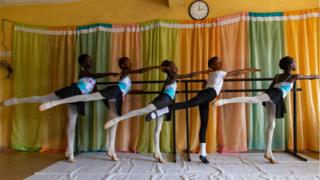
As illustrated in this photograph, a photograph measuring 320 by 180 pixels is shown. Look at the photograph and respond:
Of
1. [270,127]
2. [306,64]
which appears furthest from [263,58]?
[270,127]

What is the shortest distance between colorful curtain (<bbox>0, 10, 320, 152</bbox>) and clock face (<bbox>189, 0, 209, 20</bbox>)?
0.13m

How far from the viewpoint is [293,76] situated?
3.84 m

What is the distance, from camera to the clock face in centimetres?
483

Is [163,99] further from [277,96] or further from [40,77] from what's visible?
[40,77]

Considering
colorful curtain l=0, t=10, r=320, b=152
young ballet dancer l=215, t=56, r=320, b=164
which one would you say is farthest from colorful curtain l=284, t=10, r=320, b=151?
young ballet dancer l=215, t=56, r=320, b=164

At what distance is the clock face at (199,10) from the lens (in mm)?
4832

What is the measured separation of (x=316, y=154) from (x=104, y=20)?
3.86 meters

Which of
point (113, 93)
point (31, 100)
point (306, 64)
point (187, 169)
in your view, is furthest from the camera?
point (306, 64)

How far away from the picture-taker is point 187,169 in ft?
11.5

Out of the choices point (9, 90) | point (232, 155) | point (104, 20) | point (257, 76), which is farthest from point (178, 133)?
point (9, 90)

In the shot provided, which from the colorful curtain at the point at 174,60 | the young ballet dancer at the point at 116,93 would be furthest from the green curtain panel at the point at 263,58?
the young ballet dancer at the point at 116,93

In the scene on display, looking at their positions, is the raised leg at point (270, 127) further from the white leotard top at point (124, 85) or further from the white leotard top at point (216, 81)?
the white leotard top at point (124, 85)

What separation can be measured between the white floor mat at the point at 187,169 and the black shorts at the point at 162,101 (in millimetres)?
735

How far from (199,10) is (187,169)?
8.42 ft
